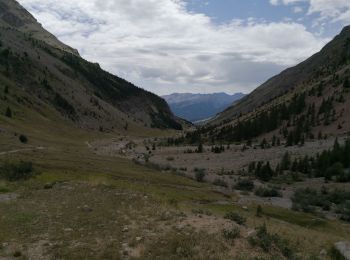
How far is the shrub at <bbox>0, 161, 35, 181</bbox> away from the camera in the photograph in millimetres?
48531

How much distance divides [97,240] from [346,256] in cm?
1192

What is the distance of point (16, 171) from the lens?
167ft

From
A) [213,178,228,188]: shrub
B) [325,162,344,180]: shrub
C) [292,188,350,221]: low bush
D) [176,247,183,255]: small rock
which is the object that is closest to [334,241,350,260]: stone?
[176,247,183,255]: small rock

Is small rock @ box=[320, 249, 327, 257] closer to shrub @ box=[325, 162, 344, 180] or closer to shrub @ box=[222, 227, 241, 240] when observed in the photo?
shrub @ box=[222, 227, 241, 240]

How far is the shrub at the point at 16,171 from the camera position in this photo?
48.5 meters

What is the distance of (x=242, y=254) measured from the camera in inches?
814

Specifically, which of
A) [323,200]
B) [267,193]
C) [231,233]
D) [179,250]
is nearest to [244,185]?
[267,193]

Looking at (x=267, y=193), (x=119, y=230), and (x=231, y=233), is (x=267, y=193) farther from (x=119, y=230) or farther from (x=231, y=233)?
(x=231, y=233)

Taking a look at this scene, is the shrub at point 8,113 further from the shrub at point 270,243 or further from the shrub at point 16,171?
the shrub at point 270,243

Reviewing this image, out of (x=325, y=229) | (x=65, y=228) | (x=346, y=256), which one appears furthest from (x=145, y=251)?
(x=325, y=229)

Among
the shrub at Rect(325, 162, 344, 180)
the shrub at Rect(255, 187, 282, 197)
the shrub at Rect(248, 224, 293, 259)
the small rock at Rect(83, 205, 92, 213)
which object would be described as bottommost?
the shrub at Rect(255, 187, 282, 197)

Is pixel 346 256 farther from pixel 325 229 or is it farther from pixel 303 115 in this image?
pixel 303 115

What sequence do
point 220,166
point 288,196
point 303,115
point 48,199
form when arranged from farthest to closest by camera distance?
point 303,115, point 220,166, point 288,196, point 48,199

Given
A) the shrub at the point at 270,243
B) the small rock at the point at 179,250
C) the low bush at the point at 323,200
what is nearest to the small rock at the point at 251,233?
the shrub at the point at 270,243
